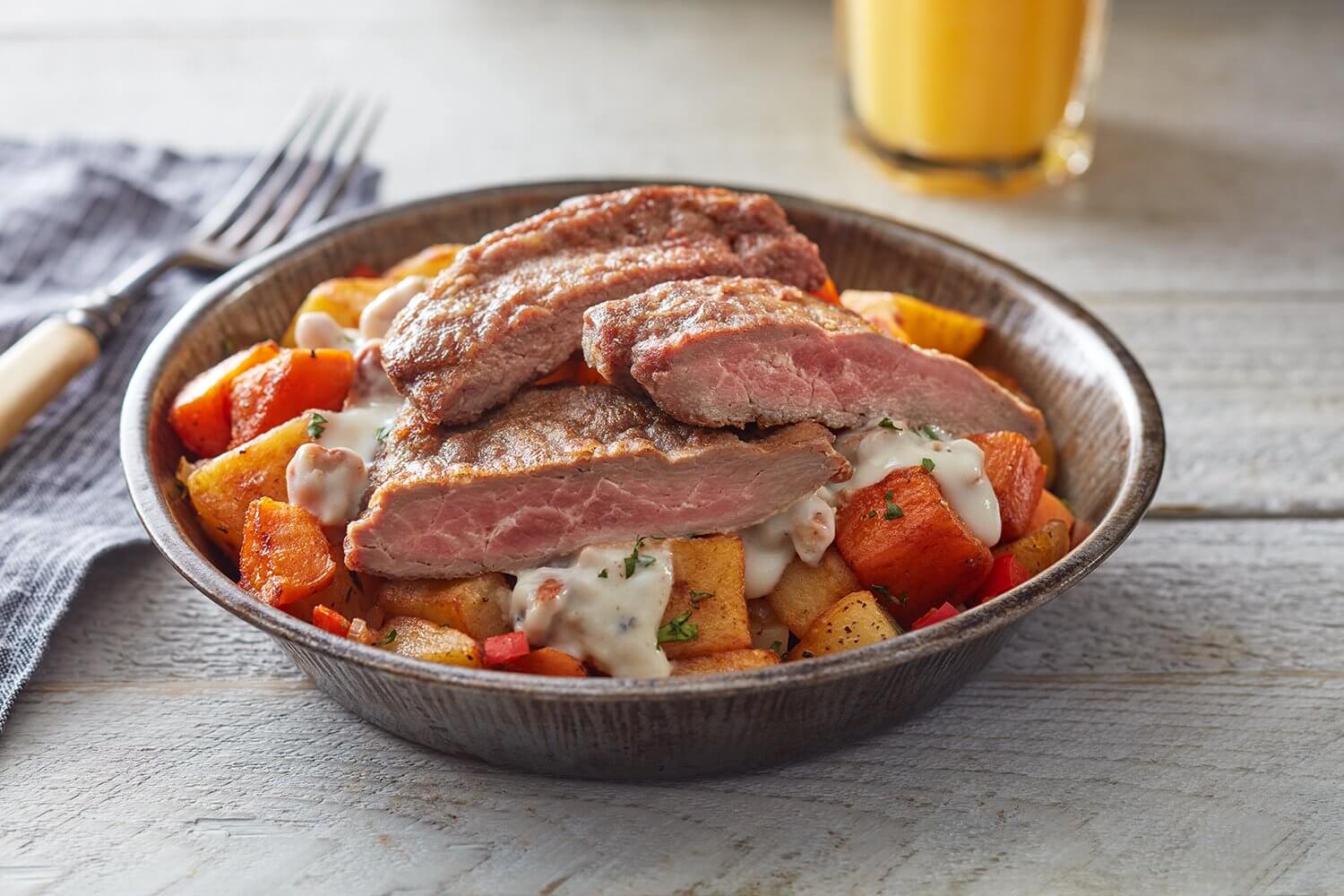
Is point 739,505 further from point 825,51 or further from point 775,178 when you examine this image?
point 825,51

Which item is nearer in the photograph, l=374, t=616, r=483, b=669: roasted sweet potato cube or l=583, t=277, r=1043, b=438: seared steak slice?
l=374, t=616, r=483, b=669: roasted sweet potato cube

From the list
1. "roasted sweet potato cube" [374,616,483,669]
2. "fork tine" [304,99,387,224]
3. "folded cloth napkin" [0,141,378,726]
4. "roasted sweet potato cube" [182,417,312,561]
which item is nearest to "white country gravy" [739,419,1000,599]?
"roasted sweet potato cube" [374,616,483,669]

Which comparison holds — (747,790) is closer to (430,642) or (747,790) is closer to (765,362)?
(430,642)

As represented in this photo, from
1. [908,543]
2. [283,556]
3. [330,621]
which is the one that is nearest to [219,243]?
[283,556]

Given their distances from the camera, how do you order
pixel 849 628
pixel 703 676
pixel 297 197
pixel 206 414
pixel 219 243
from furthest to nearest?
1. pixel 297 197
2. pixel 219 243
3. pixel 206 414
4. pixel 849 628
5. pixel 703 676

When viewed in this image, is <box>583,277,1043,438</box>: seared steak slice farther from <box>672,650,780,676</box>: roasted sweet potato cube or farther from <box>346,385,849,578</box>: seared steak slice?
<box>672,650,780,676</box>: roasted sweet potato cube

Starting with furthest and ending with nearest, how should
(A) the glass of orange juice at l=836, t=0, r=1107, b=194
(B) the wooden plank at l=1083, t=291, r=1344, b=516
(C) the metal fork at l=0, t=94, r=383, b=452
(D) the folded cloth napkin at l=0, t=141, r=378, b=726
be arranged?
(A) the glass of orange juice at l=836, t=0, r=1107, b=194, (B) the wooden plank at l=1083, t=291, r=1344, b=516, (C) the metal fork at l=0, t=94, r=383, b=452, (D) the folded cloth napkin at l=0, t=141, r=378, b=726

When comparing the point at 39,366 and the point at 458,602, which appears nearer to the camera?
the point at 458,602
